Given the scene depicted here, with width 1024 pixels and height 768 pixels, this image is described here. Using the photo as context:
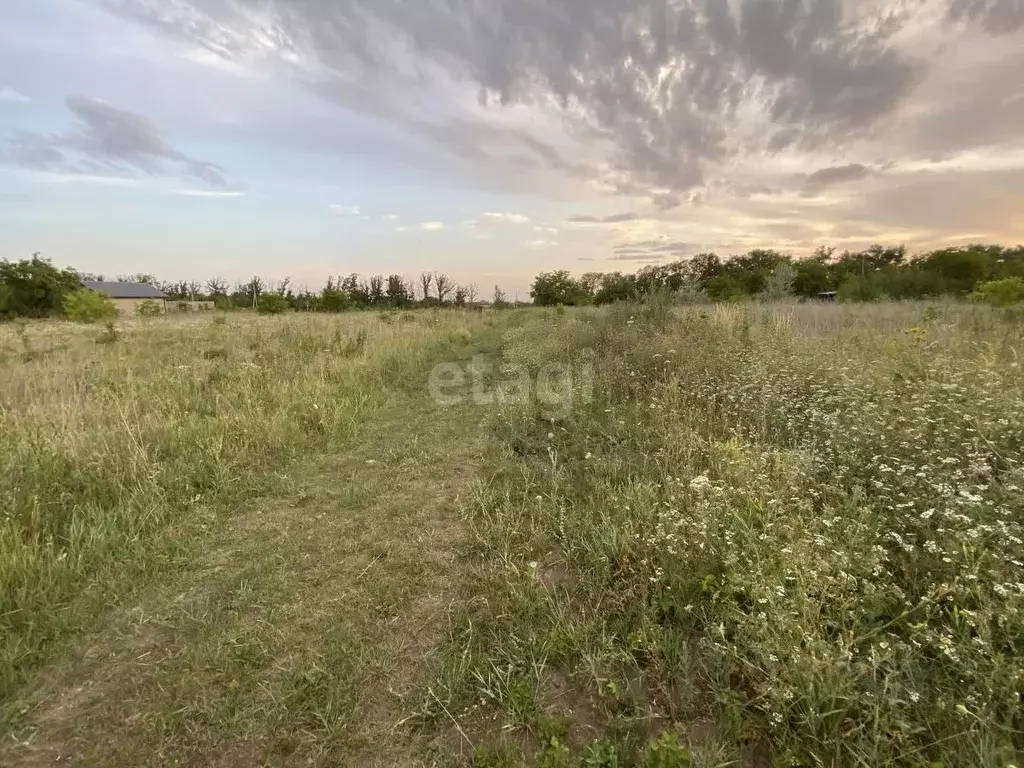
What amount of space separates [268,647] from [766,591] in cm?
242

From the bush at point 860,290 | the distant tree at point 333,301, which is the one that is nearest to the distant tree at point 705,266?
the bush at point 860,290

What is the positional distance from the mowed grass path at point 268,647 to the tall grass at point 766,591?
0.29 m

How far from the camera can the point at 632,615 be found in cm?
234

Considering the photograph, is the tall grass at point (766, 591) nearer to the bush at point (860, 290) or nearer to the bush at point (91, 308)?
the bush at point (860, 290)

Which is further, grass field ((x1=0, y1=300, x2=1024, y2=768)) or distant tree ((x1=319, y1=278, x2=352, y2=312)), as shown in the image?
distant tree ((x1=319, y1=278, x2=352, y2=312))

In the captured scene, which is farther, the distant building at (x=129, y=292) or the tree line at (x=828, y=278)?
the distant building at (x=129, y=292)

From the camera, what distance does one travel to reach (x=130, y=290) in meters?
66.9

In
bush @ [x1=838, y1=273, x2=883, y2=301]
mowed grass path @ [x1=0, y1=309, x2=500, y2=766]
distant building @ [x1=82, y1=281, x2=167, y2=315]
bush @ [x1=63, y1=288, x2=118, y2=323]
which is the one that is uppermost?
distant building @ [x1=82, y1=281, x2=167, y2=315]

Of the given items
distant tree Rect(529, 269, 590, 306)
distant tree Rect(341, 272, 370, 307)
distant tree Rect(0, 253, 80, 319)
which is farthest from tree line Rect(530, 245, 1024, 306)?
distant tree Rect(0, 253, 80, 319)

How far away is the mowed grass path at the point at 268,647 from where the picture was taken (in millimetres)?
1835

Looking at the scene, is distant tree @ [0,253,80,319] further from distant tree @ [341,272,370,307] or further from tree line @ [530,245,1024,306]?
tree line @ [530,245,1024,306]

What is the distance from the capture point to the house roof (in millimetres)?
64500

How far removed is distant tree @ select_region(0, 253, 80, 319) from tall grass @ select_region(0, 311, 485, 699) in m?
49.2

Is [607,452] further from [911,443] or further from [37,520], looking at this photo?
[37,520]
